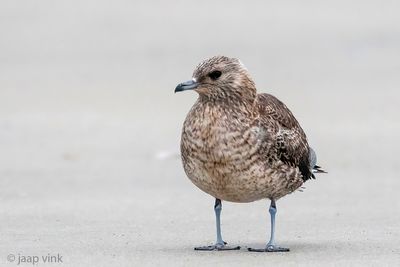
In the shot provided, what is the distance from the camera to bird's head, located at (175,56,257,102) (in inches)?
403

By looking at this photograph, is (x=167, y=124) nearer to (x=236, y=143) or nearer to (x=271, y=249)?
(x=236, y=143)

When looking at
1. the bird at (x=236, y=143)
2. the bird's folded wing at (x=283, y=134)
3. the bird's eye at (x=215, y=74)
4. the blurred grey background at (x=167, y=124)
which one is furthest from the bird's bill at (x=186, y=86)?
the blurred grey background at (x=167, y=124)

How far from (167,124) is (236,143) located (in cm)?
579

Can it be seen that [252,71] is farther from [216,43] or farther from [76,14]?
[76,14]

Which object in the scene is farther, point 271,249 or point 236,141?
point 236,141

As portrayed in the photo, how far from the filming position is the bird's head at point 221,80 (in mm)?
10242

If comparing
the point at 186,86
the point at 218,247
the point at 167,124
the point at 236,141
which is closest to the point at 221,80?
the point at 186,86

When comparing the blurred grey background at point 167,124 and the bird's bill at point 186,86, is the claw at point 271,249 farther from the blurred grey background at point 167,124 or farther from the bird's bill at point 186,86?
the bird's bill at point 186,86

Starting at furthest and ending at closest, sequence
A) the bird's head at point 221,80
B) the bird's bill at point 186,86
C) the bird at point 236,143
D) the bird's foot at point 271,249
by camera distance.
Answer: the bird's head at point 221,80, the bird's bill at point 186,86, the bird at point 236,143, the bird's foot at point 271,249

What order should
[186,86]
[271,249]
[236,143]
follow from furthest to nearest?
[186,86]
[236,143]
[271,249]

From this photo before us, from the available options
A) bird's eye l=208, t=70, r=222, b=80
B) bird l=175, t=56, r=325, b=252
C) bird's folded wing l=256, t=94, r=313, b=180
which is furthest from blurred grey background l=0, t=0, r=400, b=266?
bird's eye l=208, t=70, r=222, b=80

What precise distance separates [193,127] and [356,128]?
5661 millimetres

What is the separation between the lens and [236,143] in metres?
9.93

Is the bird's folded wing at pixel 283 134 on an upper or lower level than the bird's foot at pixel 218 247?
upper
